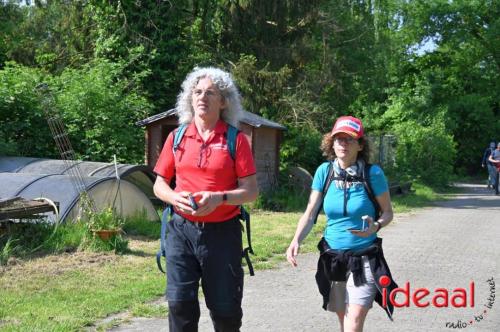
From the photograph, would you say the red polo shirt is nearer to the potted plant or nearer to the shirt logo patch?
the shirt logo patch

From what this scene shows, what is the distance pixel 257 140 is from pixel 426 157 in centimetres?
1125

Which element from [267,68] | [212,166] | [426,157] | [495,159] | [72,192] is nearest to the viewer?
[212,166]

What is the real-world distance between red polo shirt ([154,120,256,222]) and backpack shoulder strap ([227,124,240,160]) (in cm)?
2

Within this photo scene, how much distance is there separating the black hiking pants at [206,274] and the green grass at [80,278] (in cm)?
214

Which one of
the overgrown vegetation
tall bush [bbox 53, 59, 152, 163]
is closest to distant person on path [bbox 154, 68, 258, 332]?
the overgrown vegetation

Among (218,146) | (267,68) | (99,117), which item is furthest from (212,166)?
(267,68)

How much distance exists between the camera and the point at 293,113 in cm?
2420

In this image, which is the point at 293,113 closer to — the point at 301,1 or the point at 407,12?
the point at 301,1

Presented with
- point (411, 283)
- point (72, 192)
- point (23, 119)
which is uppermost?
point (23, 119)

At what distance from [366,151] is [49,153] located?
1502 centimetres

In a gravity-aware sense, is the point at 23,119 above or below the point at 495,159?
above

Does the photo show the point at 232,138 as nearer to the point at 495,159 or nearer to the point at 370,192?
the point at 370,192

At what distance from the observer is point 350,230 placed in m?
4.80

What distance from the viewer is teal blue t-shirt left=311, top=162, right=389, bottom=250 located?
4867 mm
